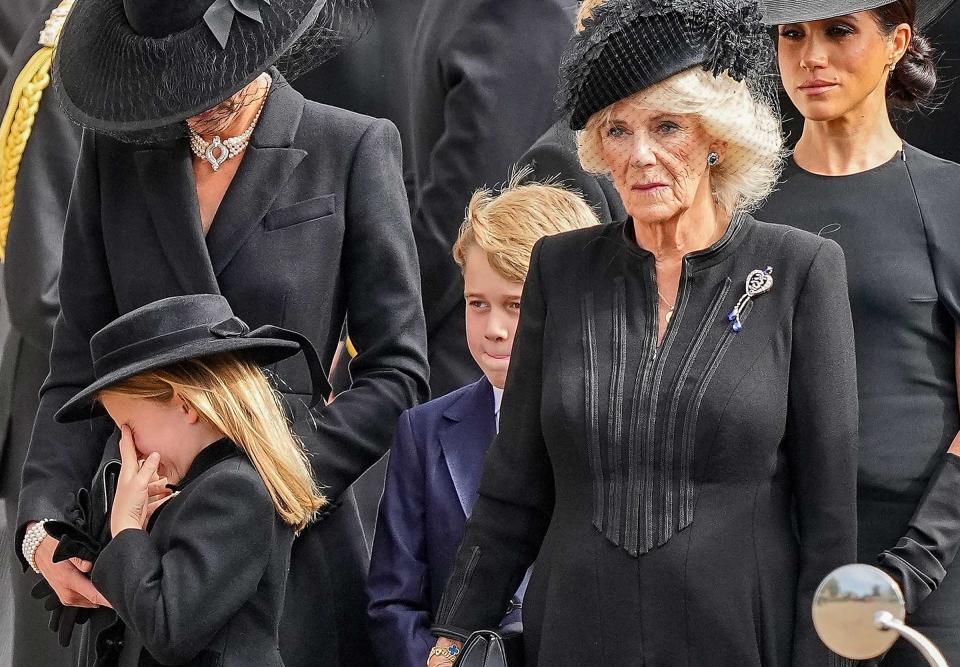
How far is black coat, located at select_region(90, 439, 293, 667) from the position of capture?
2.98 metres

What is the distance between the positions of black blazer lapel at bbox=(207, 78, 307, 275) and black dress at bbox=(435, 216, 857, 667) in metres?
0.79

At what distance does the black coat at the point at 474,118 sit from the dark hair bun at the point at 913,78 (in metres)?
1.17

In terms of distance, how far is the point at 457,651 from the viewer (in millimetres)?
2797

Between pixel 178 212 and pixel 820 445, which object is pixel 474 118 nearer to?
pixel 178 212

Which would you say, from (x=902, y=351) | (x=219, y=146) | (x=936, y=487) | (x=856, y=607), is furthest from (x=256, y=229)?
(x=856, y=607)

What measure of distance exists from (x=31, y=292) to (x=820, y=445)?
233 centimetres

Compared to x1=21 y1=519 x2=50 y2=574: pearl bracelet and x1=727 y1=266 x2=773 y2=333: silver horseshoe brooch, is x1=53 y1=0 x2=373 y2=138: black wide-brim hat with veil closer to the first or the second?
x1=21 y1=519 x2=50 y2=574: pearl bracelet

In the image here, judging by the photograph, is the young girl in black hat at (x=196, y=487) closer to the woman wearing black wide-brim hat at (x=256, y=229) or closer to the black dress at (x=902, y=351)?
the woman wearing black wide-brim hat at (x=256, y=229)

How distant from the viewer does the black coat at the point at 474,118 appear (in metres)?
4.34

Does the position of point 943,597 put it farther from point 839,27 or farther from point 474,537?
point 839,27

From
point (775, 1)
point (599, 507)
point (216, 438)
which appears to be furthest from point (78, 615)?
point (775, 1)

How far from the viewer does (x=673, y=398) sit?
2.62 meters

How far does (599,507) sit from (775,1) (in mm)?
1144

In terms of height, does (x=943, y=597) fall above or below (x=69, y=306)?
below
